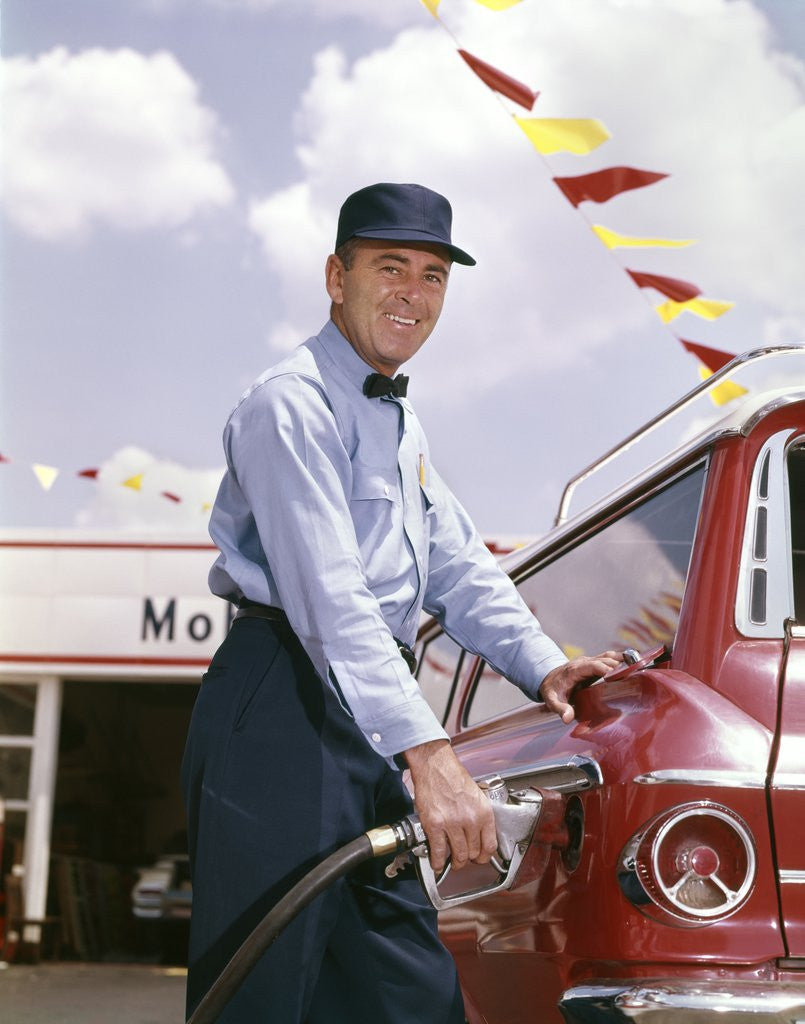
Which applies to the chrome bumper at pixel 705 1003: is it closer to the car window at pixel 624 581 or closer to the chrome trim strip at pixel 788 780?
the chrome trim strip at pixel 788 780

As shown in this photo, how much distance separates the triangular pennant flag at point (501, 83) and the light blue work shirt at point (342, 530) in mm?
2931

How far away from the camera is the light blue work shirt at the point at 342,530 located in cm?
195

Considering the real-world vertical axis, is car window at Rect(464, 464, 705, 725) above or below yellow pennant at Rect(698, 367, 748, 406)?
below

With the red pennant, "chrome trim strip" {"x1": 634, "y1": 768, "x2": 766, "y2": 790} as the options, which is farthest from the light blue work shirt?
the red pennant

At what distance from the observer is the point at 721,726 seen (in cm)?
193

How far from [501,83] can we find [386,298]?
3.11m

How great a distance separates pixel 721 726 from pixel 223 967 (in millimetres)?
864

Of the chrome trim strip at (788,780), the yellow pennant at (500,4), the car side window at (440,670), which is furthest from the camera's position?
the yellow pennant at (500,4)

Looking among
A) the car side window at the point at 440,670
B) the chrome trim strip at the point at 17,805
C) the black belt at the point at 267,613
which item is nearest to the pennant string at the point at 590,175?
the car side window at the point at 440,670

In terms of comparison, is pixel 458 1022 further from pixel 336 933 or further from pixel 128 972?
pixel 128 972

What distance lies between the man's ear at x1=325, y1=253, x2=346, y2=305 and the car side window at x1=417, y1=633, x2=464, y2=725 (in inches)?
80.3

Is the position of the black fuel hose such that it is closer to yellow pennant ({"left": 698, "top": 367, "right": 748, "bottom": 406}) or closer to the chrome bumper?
the chrome bumper

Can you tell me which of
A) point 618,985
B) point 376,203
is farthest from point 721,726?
point 376,203

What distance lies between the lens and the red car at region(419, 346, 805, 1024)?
1852 millimetres
